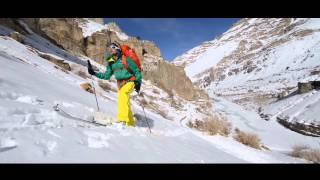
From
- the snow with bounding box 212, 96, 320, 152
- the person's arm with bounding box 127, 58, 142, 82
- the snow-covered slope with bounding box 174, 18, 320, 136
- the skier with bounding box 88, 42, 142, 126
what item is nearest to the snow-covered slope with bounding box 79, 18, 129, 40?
the snow with bounding box 212, 96, 320, 152

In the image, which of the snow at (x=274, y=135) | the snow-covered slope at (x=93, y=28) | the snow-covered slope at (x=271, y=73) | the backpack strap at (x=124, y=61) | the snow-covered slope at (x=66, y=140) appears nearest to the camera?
the snow-covered slope at (x=66, y=140)

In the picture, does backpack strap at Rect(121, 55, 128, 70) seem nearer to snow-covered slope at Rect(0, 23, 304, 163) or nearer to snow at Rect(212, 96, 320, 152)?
snow-covered slope at Rect(0, 23, 304, 163)

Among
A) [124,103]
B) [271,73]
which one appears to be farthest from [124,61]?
[271,73]

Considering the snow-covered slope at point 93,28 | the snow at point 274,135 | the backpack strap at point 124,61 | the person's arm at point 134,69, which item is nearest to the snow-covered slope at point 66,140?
the person's arm at point 134,69

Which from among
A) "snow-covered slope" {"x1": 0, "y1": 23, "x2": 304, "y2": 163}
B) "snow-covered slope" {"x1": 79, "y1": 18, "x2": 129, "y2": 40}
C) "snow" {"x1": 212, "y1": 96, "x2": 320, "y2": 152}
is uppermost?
"snow-covered slope" {"x1": 79, "y1": 18, "x2": 129, "y2": 40}

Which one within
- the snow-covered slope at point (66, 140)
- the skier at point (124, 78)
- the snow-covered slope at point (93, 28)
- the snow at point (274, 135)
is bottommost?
the snow at point (274, 135)

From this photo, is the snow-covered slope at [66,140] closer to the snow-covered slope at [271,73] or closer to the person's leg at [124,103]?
the person's leg at [124,103]

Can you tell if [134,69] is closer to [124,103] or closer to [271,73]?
[124,103]

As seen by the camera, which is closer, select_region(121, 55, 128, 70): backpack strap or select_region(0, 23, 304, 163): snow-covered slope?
select_region(0, 23, 304, 163): snow-covered slope

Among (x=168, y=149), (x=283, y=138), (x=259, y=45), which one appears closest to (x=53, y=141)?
(x=168, y=149)

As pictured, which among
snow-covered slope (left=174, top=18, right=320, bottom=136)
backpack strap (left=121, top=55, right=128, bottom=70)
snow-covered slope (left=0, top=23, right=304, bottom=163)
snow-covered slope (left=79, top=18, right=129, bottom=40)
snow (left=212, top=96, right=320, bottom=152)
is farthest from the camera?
snow-covered slope (left=174, top=18, right=320, bottom=136)
